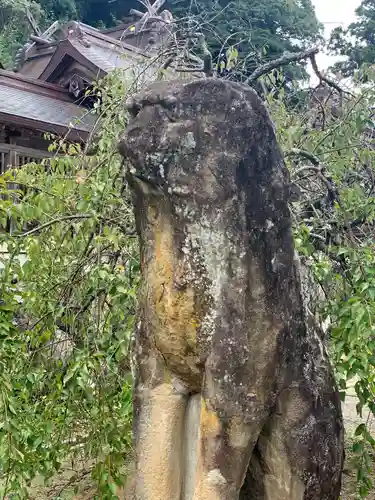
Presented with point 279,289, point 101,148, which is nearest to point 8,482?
point 279,289

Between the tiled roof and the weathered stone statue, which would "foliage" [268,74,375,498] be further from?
the tiled roof

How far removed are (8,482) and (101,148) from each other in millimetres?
1906

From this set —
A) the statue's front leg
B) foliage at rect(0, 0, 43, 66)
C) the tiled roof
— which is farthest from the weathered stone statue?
foliage at rect(0, 0, 43, 66)

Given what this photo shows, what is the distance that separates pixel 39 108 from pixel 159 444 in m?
10.2

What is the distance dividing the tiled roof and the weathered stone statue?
26.6ft

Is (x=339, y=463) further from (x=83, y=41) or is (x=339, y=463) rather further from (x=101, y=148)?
(x=83, y=41)

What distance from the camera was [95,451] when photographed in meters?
3.33

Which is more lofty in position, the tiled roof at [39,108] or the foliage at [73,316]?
the tiled roof at [39,108]

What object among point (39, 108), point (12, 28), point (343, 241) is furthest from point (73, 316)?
point (12, 28)

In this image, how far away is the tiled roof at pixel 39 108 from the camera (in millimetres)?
10516

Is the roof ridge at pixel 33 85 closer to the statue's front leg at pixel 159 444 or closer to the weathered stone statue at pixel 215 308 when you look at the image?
the weathered stone statue at pixel 215 308

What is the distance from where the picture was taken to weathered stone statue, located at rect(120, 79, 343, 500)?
80.7 inches

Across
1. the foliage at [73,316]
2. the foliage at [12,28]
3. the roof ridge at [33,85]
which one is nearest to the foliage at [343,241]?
the foliage at [73,316]

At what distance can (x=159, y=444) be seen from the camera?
2174mm
